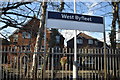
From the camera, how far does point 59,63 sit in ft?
32.8

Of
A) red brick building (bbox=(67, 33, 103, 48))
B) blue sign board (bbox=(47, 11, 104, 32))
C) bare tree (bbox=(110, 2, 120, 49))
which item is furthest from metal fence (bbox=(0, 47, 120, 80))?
red brick building (bbox=(67, 33, 103, 48))

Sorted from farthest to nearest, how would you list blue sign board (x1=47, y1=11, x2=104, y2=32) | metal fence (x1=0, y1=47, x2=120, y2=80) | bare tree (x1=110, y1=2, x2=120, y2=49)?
1. bare tree (x1=110, y1=2, x2=120, y2=49)
2. metal fence (x1=0, y1=47, x2=120, y2=80)
3. blue sign board (x1=47, y1=11, x2=104, y2=32)

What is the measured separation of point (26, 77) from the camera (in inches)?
373

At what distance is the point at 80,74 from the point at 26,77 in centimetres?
278

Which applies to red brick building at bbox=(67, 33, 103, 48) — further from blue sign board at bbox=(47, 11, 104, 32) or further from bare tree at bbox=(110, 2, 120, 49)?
blue sign board at bbox=(47, 11, 104, 32)

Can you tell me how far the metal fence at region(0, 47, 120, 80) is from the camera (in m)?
9.19

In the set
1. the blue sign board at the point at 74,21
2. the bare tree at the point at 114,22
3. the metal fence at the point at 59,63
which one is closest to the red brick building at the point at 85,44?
the bare tree at the point at 114,22

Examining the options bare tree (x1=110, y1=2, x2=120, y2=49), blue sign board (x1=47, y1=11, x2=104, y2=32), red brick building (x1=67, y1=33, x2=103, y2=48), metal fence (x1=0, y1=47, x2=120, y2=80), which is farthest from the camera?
red brick building (x1=67, y1=33, x2=103, y2=48)

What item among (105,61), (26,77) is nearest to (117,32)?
(105,61)

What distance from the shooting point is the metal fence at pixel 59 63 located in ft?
30.1

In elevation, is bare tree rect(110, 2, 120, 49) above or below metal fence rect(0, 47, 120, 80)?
above

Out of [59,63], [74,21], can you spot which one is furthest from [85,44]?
[74,21]

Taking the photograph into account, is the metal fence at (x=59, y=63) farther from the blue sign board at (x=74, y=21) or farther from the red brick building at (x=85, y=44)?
the red brick building at (x=85, y=44)

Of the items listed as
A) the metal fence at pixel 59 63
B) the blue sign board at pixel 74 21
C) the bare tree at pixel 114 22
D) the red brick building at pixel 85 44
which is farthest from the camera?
the red brick building at pixel 85 44
